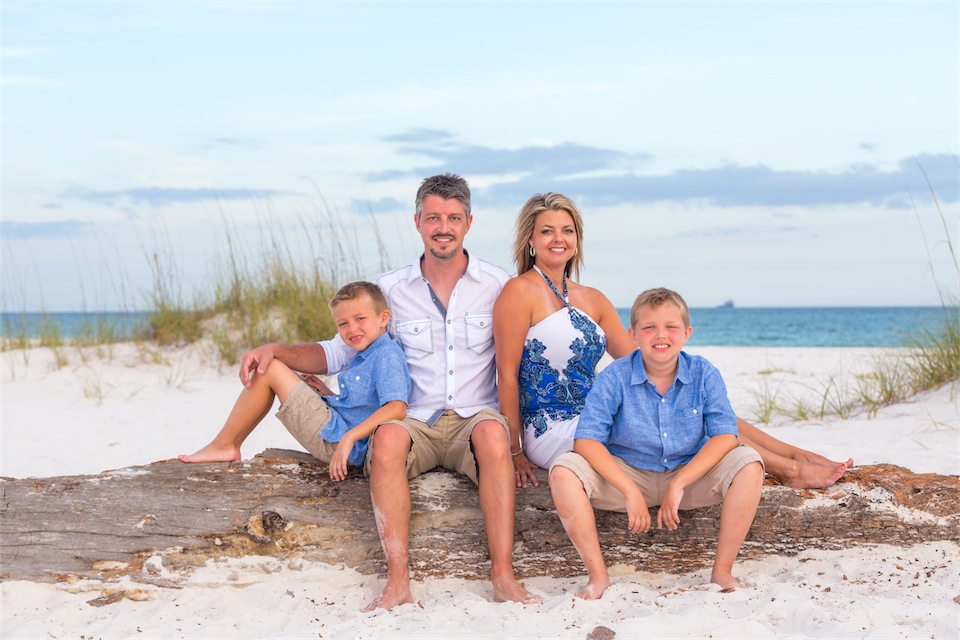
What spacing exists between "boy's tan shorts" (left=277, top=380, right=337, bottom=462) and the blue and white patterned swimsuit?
0.86 m

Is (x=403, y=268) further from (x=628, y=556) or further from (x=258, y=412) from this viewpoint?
(x=628, y=556)

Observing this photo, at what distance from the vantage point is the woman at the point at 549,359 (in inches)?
142

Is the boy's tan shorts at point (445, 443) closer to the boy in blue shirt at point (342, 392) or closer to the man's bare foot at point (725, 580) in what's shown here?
the boy in blue shirt at point (342, 392)

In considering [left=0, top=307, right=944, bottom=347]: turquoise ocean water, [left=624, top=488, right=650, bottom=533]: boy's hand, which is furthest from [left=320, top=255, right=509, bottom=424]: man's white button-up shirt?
[left=0, top=307, right=944, bottom=347]: turquoise ocean water

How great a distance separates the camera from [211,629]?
10.6 ft

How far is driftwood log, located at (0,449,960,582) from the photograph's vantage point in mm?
3566

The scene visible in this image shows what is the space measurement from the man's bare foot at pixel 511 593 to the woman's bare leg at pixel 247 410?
3.98 ft

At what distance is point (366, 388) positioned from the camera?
356 cm

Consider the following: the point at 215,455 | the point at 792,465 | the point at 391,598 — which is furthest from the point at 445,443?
the point at 792,465

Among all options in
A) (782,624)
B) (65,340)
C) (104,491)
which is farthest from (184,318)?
(782,624)

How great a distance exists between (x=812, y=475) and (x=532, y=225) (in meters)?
1.63

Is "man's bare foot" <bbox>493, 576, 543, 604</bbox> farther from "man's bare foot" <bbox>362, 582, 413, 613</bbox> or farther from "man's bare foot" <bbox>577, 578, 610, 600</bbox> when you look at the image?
"man's bare foot" <bbox>362, 582, 413, 613</bbox>

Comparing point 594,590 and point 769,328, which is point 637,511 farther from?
point 769,328

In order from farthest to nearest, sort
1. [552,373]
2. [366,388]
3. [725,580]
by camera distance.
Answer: [552,373], [366,388], [725,580]
